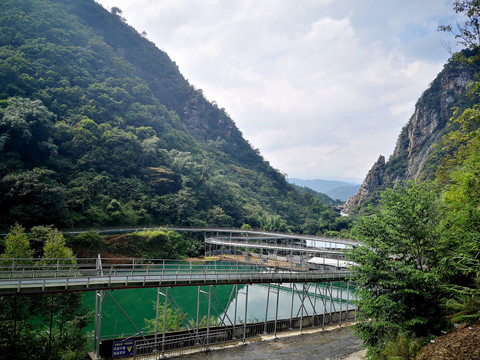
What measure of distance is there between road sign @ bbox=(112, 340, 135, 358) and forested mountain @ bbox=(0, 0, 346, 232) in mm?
31317

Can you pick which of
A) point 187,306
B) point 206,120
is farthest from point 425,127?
point 187,306

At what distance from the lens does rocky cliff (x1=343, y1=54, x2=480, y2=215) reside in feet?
360

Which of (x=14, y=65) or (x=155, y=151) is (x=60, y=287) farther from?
(x=14, y=65)

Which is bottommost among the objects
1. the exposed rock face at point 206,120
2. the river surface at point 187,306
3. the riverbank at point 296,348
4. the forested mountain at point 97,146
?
the river surface at point 187,306

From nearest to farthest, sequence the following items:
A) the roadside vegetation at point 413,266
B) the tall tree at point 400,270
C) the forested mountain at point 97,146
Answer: the roadside vegetation at point 413,266
the tall tree at point 400,270
the forested mountain at point 97,146

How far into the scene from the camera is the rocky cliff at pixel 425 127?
10988 centimetres

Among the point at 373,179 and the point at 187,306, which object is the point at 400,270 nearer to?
the point at 187,306

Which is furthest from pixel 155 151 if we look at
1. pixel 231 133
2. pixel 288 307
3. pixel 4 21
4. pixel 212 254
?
pixel 231 133

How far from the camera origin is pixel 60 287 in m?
14.6

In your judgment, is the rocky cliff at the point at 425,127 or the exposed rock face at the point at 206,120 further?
the exposed rock face at the point at 206,120

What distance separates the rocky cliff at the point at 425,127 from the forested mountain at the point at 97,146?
3767 centimetres

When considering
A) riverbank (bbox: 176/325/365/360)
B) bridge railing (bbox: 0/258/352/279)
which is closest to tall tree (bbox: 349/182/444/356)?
riverbank (bbox: 176/325/365/360)

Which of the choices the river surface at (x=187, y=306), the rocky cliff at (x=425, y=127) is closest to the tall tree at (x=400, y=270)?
the river surface at (x=187, y=306)

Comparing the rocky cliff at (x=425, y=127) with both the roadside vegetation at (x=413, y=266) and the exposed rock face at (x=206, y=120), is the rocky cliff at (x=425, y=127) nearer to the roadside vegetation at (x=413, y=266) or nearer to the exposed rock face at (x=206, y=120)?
the exposed rock face at (x=206, y=120)
